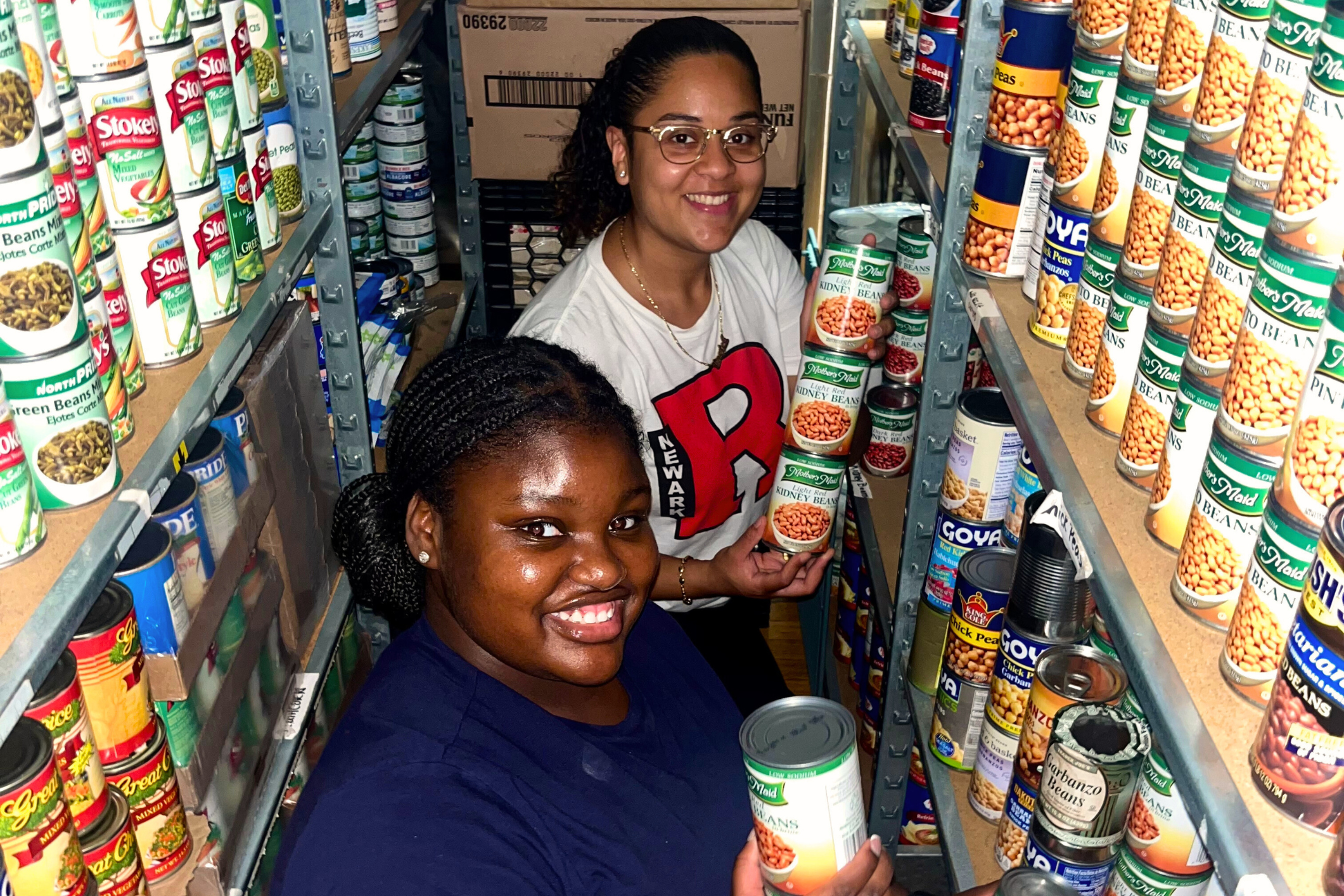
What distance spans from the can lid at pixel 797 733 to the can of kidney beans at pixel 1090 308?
394 millimetres

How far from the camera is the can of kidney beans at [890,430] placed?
7.00 feet

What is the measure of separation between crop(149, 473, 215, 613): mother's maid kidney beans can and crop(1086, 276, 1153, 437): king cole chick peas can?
3.20ft

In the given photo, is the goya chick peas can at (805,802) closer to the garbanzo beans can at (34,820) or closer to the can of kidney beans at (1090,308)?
the can of kidney beans at (1090,308)

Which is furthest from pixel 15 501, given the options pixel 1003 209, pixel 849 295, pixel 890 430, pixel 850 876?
pixel 890 430

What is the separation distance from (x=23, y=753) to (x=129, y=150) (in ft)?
1.84

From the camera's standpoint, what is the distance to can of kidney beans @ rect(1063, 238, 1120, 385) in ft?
3.50

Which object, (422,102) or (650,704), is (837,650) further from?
(422,102)

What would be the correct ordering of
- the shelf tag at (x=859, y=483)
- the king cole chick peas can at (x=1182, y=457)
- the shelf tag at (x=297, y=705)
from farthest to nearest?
the shelf tag at (x=859, y=483) → the shelf tag at (x=297, y=705) → the king cole chick peas can at (x=1182, y=457)

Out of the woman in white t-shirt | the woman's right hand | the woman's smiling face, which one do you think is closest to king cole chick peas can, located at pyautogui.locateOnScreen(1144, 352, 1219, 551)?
the woman's right hand

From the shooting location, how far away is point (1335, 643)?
647mm

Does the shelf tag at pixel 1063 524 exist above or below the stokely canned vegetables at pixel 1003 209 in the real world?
below

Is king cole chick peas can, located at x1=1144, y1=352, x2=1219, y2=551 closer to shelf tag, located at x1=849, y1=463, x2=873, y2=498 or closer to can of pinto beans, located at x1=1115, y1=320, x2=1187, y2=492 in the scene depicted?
can of pinto beans, located at x1=1115, y1=320, x2=1187, y2=492

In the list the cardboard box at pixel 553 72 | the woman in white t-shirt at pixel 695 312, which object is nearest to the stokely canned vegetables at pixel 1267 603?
the woman in white t-shirt at pixel 695 312

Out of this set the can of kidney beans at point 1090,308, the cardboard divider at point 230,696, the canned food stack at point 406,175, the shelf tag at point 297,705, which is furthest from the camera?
the canned food stack at point 406,175
